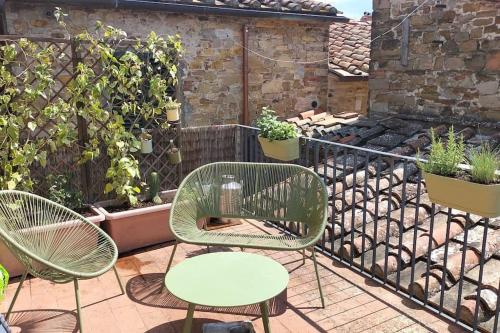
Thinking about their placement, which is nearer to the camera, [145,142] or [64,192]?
[64,192]

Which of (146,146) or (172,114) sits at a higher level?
(172,114)

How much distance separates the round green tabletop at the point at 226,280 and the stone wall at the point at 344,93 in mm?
6426

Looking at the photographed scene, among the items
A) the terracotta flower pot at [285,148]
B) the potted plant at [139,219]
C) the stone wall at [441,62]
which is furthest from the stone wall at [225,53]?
the terracotta flower pot at [285,148]

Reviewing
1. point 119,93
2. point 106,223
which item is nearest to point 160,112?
point 119,93

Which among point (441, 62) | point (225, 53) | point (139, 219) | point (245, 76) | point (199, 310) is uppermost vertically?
point (225, 53)

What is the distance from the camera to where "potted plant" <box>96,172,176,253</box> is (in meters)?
3.55

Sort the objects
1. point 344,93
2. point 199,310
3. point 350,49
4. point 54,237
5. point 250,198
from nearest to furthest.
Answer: point 199,310
point 54,237
point 250,198
point 344,93
point 350,49

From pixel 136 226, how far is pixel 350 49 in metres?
7.51

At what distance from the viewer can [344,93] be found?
8.55 m

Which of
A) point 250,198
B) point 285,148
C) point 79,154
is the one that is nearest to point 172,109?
point 79,154

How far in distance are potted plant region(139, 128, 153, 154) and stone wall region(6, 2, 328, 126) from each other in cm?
243

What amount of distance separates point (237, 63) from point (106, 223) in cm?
414

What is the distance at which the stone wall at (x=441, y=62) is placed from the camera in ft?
18.7

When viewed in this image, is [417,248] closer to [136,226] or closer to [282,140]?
[282,140]
